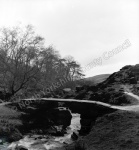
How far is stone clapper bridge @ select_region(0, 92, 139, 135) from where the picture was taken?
14.6 m

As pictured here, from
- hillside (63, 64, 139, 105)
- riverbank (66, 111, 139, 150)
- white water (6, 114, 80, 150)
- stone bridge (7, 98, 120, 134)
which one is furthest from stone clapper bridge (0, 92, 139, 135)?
riverbank (66, 111, 139, 150)

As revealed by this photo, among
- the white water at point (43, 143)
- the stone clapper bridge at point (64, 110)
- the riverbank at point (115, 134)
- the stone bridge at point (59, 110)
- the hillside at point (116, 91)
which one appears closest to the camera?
the riverbank at point (115, 134)

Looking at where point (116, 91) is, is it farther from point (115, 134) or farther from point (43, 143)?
point (115, 134)

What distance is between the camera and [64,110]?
1783cm

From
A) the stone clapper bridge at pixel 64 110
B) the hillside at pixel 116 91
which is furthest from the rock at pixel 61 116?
the hillside at pixel 116 91

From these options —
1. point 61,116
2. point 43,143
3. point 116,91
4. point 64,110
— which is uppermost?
point 116,91

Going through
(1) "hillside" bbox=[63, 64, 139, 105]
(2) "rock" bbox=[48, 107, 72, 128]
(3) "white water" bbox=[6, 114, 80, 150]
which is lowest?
(3) "white water" bbox=[6, 114, 80, 150]

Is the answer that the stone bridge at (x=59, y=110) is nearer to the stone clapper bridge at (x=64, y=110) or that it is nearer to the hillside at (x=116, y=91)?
the stone clapper bridge at (x=64, y=110)

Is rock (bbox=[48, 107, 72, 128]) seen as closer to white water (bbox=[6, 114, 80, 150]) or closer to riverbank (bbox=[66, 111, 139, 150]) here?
white water (bbox=[6, 114, 80, 150])

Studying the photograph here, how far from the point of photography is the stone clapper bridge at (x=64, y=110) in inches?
576

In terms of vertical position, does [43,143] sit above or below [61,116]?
below

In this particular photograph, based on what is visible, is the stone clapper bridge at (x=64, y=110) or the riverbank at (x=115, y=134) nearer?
the riverbank at (x=115, y=134)

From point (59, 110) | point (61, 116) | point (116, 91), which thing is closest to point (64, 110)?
point (59, 110)

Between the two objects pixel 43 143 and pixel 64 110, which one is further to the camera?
pixel 64 110
